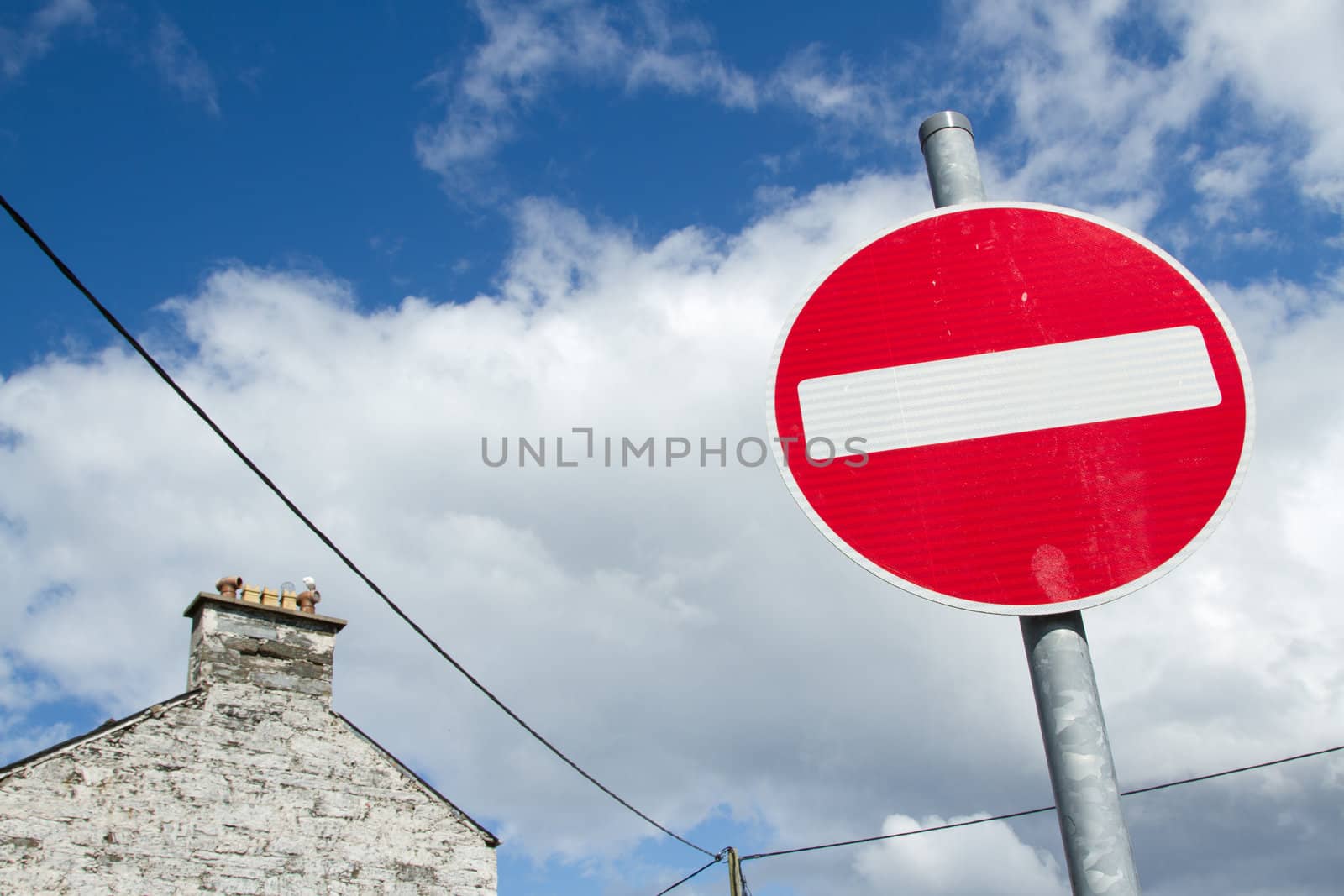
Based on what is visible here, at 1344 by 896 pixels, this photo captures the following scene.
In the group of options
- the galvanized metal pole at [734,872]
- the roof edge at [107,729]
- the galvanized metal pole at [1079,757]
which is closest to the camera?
the galvanized metal pole at [1079,757]

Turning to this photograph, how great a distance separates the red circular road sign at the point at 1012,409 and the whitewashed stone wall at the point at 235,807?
377 inches

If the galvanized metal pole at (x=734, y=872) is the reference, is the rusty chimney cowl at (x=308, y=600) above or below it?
above

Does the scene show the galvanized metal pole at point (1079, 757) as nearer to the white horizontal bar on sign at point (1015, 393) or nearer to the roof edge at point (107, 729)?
the white horizontal bar on sign at point (1015, 393)

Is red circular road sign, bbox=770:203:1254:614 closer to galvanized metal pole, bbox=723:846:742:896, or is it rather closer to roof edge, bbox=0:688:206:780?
roof edge, bbox=0:688:206:780

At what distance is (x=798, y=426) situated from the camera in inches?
71.0

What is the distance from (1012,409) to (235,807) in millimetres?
9959

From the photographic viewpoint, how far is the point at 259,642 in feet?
35.3

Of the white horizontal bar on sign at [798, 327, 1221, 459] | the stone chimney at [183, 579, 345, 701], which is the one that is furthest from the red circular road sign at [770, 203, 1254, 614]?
the stone chimney at [183, 579, 345, 701]

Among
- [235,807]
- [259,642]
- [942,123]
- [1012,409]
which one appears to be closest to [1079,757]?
[1012,409]

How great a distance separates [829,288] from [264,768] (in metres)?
9.81

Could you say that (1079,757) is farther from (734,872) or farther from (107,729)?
(734,872)

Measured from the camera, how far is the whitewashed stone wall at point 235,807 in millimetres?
9008

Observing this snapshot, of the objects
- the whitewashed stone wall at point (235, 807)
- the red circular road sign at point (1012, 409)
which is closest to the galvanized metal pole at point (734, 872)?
the whitewashed stone wall at point (235, 807)

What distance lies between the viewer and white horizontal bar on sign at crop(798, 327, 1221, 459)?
1.70 meters
